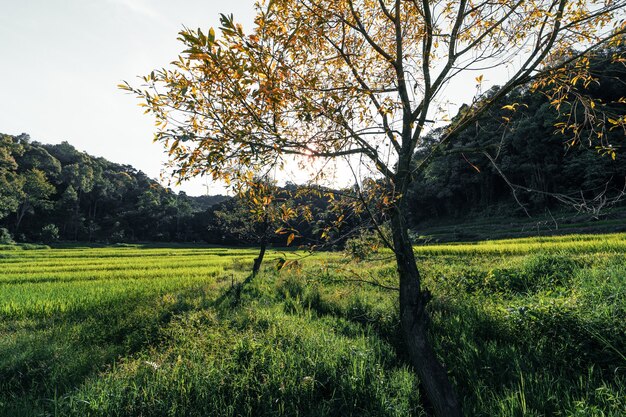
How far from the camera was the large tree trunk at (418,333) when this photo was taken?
3.47m

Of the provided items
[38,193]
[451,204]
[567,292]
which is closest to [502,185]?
[451,204]

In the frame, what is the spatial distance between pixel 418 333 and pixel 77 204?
3323 inches

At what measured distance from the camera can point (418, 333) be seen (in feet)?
12.1

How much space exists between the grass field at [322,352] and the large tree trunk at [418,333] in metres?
0.47

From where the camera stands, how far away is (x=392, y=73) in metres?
4.45

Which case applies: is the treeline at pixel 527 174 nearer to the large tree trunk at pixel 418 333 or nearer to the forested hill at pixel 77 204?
the large tree trunk at pixel 418 333

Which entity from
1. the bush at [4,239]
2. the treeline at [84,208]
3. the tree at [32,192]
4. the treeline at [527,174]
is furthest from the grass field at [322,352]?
the tree at [32,192]

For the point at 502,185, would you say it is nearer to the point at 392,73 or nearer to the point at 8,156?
the point at 392,73

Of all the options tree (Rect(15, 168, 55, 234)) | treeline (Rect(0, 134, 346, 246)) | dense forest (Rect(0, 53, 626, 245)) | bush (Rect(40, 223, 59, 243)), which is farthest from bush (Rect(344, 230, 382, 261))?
tree (Rect(15, 168, 55, 234))

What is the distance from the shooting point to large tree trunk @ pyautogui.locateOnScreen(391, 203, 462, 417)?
3.47 metres

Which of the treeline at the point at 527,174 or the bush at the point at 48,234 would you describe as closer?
the treeline at the point at 527,174

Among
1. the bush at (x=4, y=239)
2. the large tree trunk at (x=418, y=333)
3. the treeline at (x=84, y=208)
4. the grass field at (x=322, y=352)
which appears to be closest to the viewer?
the large tree trunk at (x=418, y=333)

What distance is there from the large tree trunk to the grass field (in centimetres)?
47

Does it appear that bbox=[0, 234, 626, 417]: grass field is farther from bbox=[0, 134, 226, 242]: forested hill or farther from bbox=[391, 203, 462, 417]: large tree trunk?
bbox=[0, 134, 226, 242]: forested hill
